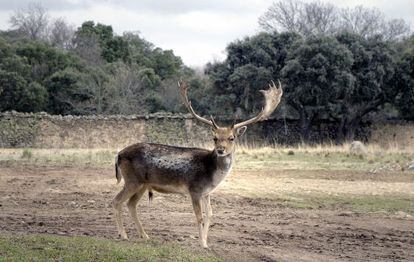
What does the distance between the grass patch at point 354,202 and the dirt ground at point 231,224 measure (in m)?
0.57

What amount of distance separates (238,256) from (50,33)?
6887 centimetres

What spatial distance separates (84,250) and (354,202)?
32.8 feet

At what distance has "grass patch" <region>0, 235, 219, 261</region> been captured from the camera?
967cm

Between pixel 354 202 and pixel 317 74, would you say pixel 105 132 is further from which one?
pixel 354 202

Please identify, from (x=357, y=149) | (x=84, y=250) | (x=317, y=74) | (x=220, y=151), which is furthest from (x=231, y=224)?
(x=317, y=74)

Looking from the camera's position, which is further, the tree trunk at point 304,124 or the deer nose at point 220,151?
the tree trunk at point 304,124

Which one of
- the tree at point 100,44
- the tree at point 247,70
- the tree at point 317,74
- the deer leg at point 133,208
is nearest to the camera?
the deer leg at point 133,208

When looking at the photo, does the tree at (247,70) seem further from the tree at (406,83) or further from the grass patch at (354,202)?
the grass patch at (354,202)

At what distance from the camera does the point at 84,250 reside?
10.1 metres

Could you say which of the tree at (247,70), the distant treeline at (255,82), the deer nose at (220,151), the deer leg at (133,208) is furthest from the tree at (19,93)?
the deer nose at (220,151)

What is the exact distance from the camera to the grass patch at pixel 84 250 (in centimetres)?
967

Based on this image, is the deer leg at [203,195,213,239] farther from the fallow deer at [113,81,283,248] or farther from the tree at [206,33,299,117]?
the tree at [206,33,299,117]

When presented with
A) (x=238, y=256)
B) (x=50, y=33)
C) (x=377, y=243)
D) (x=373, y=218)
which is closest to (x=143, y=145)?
(x=238, y=256)

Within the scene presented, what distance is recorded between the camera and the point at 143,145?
482 inches
